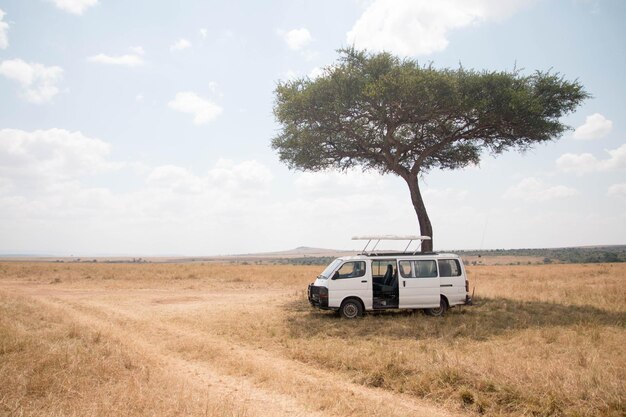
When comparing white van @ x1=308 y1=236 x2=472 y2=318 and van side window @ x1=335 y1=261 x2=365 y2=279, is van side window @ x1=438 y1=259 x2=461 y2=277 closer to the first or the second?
white van @ x1=308 y1=236 x2=472 y2=318

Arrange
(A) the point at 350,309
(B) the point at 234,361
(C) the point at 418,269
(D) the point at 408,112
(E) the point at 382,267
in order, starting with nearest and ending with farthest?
1. (B) the point at 234,361
2. (A) the point at 350,309
3. (C) the point at 418,269
4. (E) the point at 382,267
5. (D) the point at 408,112

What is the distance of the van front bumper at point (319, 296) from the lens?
15539 millimetres

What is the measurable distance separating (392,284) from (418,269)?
1.11 m

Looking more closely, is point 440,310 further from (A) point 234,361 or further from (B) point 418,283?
(A) point 234,361

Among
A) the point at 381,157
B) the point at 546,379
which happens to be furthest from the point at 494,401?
the point at 381,157

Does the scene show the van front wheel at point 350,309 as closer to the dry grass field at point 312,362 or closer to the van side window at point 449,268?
the dry grass field at point 312,362

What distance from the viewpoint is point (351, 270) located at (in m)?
15.9

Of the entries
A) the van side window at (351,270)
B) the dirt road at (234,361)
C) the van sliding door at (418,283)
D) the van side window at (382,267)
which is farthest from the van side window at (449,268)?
the dirt road at (234,361)

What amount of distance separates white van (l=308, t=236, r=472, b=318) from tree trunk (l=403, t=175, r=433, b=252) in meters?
5.25

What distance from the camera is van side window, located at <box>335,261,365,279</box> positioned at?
15.8 m

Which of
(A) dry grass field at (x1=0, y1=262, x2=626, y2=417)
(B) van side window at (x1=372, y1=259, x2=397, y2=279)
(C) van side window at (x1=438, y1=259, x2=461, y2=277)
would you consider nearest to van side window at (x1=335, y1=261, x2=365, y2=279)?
(B) van side window at (x1=372, y1=259, x2=397, y2=279)

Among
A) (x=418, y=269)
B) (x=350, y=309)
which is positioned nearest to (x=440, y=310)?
(x=418, y=269)

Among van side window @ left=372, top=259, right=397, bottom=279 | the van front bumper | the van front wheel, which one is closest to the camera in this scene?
the van front bumper

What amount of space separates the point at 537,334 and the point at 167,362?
10157 mm
